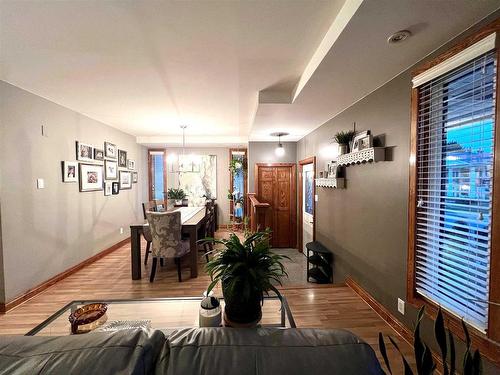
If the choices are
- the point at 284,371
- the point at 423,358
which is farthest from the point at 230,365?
the point at 423,358

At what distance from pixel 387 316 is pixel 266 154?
3.89 m

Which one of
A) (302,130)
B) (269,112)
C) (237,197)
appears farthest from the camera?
(237,197)

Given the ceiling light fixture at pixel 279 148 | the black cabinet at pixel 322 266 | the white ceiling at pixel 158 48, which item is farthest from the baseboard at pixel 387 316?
the ceiling light fixture at pixel 279 148

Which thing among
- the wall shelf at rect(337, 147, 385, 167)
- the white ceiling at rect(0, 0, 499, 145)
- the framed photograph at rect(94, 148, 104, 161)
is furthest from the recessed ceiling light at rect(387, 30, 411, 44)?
the framed photograph at rect(94, 148, 104, 161)

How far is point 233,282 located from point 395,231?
5.46ft

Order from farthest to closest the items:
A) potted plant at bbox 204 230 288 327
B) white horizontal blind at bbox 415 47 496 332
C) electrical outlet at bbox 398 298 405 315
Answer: electrical outlet at bbox 398 298 405 315
white horizontal blind at bbox 415 47 496 332
potted plant at bbox 204 230 288 327

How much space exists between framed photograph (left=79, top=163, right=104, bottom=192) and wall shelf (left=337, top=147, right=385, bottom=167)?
393cm

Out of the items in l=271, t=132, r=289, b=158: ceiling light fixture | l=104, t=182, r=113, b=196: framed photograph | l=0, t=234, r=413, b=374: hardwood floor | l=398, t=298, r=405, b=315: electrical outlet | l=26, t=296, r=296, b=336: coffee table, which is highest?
l=271, t=132, r=289, b=158: ceiling light fixture

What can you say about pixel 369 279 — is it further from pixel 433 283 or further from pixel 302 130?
pixel 302 130

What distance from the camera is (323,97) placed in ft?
8.22

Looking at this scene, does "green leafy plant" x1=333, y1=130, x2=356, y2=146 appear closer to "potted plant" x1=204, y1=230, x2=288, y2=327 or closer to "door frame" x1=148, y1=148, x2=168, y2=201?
"potted plant" x1=204, y1=230, x2=288, y2=327

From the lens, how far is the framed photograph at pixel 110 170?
4.25 m

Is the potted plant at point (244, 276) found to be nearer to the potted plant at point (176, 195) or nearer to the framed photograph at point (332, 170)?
the framed photograph at point (332, 170)

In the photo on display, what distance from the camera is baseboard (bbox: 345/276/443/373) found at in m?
1.61
